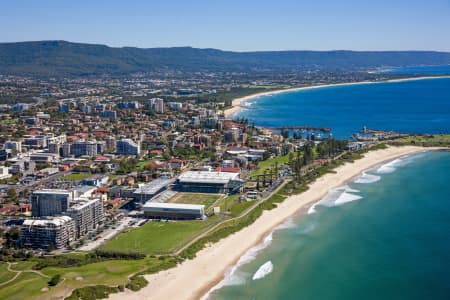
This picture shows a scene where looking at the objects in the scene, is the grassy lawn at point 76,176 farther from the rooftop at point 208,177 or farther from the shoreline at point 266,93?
the shoreline at point 266,93

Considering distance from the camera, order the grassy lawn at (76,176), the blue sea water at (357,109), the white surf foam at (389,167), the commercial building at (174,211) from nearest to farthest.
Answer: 1. the commercial building at (174,211)
2. the grassy lawn at (76,176)
3. the white surf foam at (389,167)
4. the blue sea water at (357,109)

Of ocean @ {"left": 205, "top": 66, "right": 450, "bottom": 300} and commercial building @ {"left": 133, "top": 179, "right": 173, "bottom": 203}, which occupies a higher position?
commercial building @ {"left": 133, "top": 179, "right": 173, "bottom": 203}

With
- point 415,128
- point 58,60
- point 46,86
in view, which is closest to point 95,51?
point 58,60

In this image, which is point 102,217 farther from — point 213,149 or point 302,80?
point 302,80

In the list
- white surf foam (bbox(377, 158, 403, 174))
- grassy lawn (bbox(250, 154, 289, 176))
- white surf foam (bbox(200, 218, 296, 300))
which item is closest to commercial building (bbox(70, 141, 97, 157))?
grassy lawn (bbox(250, 154, 289, 176))

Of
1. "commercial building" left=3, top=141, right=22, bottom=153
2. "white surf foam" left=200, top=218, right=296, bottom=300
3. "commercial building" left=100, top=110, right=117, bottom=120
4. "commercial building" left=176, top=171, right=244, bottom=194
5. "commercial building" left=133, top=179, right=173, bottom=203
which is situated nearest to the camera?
"white surf foam" left=200, top=218, right=296, bottom=300

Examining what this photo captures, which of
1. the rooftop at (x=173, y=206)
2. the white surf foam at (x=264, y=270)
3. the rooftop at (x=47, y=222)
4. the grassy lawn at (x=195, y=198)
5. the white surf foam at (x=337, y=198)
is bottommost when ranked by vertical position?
the white surf foam at (x=264, y=270)

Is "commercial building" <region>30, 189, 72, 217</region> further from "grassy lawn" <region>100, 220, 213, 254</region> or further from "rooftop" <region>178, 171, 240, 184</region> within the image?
"rooftop" <region>178, 171, 240, 184</region>

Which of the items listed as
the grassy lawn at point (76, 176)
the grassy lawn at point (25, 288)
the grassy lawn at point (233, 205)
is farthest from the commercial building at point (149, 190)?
the grassy lawn at point (25, 288)
